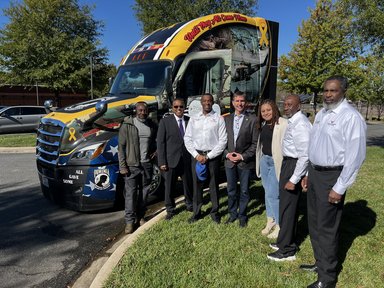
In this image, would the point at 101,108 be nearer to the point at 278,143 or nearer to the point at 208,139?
the point at 208,139

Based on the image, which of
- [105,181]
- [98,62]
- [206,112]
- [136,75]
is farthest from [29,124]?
[206,112]

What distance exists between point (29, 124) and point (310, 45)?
54.8ft

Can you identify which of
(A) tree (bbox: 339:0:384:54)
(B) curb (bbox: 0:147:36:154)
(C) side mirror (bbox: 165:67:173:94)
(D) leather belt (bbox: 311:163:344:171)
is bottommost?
(B) curb (bbox: 0:147:36:154)

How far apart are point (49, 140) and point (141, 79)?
2079 millimetres

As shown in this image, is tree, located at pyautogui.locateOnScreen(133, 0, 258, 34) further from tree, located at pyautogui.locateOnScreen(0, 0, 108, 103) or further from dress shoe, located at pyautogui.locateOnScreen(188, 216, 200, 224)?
dress shoe, located at pyautogui.locateOnScreen(188, 216, 200, 224)

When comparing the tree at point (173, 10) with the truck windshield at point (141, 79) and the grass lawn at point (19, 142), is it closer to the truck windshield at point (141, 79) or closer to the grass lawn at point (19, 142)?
the grass lawn at point (19, 142)

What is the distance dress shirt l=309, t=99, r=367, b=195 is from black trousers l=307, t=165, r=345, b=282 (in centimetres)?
13

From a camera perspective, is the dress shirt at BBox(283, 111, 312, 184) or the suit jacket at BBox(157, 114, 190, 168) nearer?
the dress shirt at BBox(283, 111, 312, 184)

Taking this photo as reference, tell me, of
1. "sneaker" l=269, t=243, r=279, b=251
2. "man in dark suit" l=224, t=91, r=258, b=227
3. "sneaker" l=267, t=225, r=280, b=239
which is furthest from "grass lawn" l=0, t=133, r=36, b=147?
"sneaker" l=269, t=243, r=279, b=251

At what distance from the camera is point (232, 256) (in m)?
3.92

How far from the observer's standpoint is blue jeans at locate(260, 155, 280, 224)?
4293 mm

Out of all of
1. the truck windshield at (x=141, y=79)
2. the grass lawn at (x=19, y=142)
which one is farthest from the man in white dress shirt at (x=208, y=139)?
the grass lawn at (x=19, y=142)

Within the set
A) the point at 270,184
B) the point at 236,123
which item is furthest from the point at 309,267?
the point at 236,123

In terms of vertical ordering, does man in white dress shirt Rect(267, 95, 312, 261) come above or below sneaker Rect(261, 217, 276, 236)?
above
